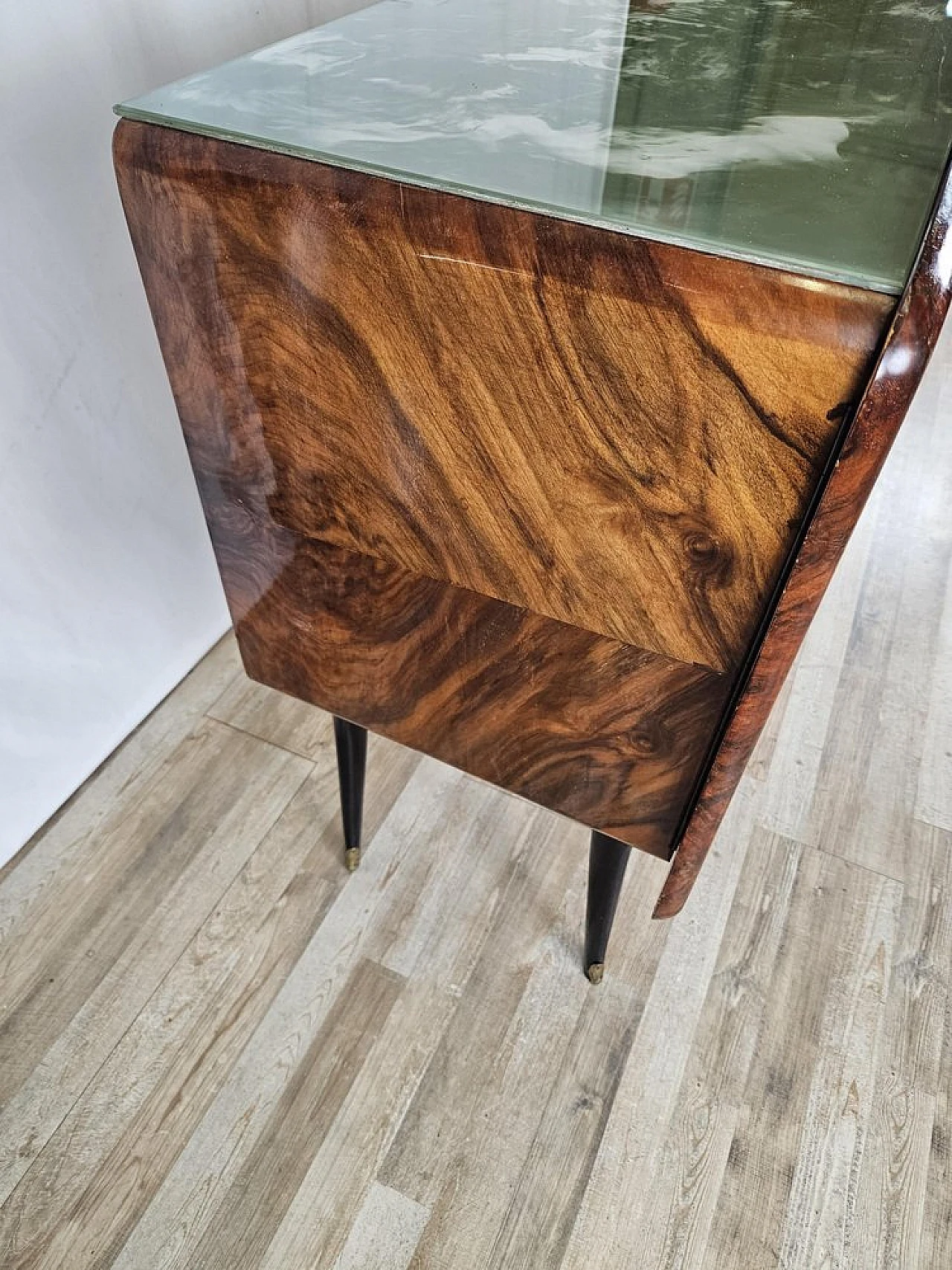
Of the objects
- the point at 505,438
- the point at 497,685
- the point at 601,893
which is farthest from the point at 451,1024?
the point at 505,438

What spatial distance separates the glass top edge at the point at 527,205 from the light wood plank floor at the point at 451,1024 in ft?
2.48

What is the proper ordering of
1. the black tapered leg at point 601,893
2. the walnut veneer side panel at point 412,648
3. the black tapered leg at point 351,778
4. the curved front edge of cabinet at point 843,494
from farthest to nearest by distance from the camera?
the black tapered leg at point 351,778 → the black tapered leg at point 601,893 → the walnut veneer side panel at point 412,648 → the curved front edge of cabinet at point 843,494

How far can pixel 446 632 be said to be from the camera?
621mm

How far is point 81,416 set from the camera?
0.94 meters

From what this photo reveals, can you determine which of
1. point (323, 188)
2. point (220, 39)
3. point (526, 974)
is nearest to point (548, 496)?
point (323, 188)

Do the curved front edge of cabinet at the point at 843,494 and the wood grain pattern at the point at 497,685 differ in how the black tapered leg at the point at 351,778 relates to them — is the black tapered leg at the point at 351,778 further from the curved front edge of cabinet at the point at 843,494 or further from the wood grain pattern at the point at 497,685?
the curved front edge of cabinet at the point at 843,494

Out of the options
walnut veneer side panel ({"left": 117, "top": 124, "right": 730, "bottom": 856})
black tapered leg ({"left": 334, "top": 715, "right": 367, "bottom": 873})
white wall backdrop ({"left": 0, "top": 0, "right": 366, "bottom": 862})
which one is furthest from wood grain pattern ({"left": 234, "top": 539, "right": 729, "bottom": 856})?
white wall backdrop ({"left": 0, "top": 0, "right": 366, "bottom": 862})

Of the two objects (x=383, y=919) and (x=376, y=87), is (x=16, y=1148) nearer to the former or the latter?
(x=383, y=919)

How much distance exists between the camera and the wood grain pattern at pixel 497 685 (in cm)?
57

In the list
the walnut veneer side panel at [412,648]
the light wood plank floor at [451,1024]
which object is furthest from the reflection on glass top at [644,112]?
the light wood plank floor at [451,1024]

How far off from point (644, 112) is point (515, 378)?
0.21 metres

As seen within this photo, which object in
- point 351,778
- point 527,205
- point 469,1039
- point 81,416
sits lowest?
point 469,1039

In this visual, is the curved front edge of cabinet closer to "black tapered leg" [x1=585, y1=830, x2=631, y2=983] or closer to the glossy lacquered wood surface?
the glossy lacquered wood surface

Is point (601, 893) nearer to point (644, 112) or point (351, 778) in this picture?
point (351, 778)
